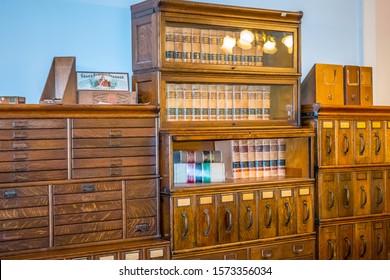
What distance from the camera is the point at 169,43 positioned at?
16.3ft

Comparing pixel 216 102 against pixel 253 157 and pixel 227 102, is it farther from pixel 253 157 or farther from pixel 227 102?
pixel 253 157

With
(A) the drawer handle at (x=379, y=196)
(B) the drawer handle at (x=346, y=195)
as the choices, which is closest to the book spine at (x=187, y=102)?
(B) the drawer handle at (x=346, y=195)

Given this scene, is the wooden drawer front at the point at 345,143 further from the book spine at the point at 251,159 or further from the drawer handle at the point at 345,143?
the book spine at the point at 251,159

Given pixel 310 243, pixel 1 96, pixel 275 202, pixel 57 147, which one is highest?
pixel 1 96

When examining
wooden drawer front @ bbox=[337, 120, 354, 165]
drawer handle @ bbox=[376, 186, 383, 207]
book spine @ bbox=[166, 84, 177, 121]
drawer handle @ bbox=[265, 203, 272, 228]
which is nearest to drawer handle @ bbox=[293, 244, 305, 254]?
drawer handle @ bbox=[265, 203, 272, 228]

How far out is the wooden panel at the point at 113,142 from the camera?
4613 millimetres

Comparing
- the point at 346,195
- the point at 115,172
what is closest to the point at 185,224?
the point at 115,172

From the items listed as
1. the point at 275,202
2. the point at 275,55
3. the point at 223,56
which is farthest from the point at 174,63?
the point at 275,202

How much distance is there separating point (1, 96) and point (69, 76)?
503 millimetres

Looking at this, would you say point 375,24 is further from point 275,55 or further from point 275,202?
point 275,202

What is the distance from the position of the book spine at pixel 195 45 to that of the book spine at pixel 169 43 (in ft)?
0.58

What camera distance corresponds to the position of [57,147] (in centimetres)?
453

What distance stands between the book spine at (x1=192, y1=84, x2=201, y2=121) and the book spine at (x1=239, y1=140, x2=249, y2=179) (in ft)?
1.55
